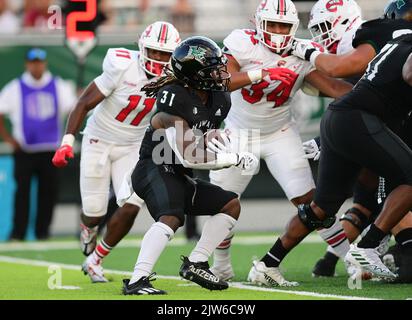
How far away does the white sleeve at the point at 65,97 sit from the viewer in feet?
39.8

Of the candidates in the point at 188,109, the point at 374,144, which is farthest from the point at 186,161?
the point at 374,144

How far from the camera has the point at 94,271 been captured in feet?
25.1

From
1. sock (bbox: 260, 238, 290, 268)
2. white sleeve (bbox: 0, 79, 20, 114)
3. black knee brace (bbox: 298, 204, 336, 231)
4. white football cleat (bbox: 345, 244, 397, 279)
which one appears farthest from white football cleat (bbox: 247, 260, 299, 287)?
white sleeve (bbox: 0, 79, 20, 114)

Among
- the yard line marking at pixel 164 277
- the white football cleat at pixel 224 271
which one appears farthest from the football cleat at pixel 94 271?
the white football cleat at pixel 224 271

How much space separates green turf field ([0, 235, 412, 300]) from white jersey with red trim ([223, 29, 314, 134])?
1.12 meters

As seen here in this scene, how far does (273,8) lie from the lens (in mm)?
7531

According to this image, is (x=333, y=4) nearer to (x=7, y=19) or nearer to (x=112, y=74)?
(x=112, y=74)

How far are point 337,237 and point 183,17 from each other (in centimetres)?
658

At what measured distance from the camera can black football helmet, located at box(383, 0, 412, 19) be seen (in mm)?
6891

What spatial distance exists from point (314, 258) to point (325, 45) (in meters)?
2.23

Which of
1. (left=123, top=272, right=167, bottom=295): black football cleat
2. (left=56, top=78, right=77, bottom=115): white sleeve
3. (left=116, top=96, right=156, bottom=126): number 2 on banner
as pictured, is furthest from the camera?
(left=56, top=78, right=77, bottom=115): white sleeve

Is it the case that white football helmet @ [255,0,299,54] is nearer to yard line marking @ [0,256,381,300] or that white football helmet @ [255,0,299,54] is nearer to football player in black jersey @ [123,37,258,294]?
football player in black jersey @ [123,37,258,294]

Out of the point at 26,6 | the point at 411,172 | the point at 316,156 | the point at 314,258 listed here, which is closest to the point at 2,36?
the point at 26,6

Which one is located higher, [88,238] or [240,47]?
[240,47]
